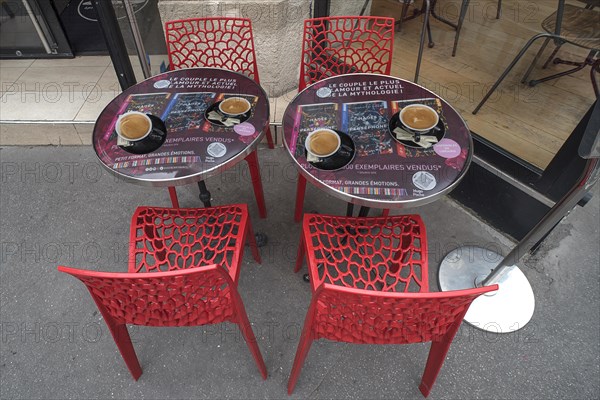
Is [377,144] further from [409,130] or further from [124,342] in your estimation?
[124,342]

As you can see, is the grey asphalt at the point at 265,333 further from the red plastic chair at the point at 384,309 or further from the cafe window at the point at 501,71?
the cafe window at the point at 501,71

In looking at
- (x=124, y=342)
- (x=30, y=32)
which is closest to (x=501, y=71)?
(x=124, y=342)

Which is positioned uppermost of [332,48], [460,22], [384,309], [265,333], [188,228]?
[332,48]

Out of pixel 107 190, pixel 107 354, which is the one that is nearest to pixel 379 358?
pixel 107 354

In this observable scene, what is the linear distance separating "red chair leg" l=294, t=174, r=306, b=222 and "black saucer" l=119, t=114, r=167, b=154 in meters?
0.84

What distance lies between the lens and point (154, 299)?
52.7 inches

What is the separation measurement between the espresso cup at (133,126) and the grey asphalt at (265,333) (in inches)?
39.5

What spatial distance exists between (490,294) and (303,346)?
1293 millimetres

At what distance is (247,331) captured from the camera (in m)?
1.60

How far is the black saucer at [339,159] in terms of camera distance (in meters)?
1.59

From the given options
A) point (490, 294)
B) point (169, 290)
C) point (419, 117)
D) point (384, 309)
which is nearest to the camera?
point (384, 309)

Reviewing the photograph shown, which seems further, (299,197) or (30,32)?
(30,32)

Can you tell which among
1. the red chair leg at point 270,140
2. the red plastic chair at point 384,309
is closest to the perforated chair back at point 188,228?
the red plastic chair at point 384,309

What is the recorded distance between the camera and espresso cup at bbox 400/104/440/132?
5.64 feet
